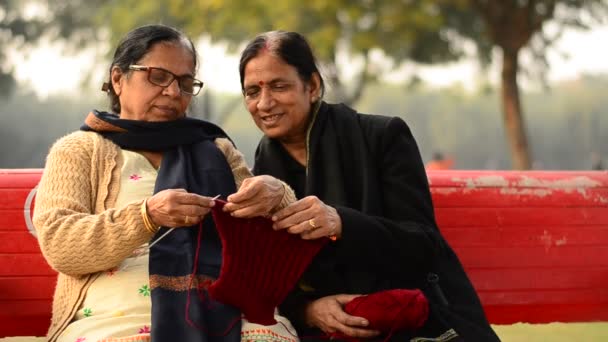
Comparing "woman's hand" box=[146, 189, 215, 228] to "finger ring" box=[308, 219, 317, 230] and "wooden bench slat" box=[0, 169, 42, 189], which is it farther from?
"wooden bench slat" box=[0, 169, 42, 189]

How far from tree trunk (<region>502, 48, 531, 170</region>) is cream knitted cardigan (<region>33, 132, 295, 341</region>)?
12.8 metres

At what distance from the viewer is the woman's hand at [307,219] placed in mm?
2855

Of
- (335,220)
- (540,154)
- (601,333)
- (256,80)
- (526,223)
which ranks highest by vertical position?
(256,80)

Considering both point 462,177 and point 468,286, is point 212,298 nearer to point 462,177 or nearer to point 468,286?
point 468,286

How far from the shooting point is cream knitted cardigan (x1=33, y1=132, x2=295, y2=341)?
2.80 meters

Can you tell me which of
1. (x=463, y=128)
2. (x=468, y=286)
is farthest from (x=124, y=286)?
(x=463, y=128)

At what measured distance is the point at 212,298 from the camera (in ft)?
9.50

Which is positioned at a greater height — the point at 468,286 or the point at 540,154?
the point at 468,286

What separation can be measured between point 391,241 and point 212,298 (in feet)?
2.13

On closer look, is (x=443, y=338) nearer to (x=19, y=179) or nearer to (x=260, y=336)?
(x=260, y=336)

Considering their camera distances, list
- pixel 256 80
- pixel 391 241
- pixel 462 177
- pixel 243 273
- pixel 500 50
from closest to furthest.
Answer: pixel 243 273 → pixel 391 241 → pixel 256 80 → pixel 462 177 → pixel 500 50

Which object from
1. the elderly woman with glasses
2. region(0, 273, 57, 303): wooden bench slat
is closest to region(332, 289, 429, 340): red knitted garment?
the elderly woman with glasses

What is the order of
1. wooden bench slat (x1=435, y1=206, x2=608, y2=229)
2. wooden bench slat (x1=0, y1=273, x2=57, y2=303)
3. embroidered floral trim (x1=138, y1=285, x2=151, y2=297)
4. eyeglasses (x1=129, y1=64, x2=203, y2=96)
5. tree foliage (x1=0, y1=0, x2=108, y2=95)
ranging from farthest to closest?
tree foliage (x1=0, y1=0, x2=108, y2=95)
wooden bench slat (x1=435, y1=206, x2=608, y2=229)
wooden bench slat (x1=0, y1=273, x2=57, y2=303)
eyeglasses (x1=129, y1=64, x2=203, y2=96)
embroidered floral trim (x1=138, y1=285, x2=151, y2=297)

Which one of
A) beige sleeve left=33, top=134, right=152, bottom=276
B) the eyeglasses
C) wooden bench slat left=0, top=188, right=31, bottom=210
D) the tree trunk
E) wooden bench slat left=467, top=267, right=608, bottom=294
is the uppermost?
the eyeglasses
